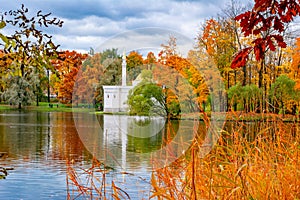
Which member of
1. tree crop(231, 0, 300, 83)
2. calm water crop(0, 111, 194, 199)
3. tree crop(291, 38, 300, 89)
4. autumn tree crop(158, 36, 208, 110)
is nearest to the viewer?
tree crop(231, 0, 300, 83)

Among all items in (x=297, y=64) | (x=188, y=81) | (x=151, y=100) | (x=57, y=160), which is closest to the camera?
(x=57, y=160)

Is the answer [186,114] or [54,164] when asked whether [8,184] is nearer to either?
[54,164]

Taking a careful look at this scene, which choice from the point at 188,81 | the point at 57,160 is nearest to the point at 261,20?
the point at 57,160

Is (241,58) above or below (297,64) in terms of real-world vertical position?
below

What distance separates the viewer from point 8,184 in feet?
25.8

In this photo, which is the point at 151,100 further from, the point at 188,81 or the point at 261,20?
the point at 261,20

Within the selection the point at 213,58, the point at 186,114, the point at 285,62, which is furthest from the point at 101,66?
the point at 285,62

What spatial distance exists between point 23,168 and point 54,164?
0.70m

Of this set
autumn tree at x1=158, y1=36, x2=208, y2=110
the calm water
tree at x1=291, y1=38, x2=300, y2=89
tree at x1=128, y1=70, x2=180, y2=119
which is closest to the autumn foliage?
the calm water

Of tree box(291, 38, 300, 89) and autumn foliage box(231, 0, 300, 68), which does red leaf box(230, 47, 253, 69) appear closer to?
autumn foliage box(231, 0, 300, 68)

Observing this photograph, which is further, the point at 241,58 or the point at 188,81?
the point at 188,81

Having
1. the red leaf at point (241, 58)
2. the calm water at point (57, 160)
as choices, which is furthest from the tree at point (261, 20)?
the calm water at point (57, 160)

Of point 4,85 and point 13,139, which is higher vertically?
point 4,85

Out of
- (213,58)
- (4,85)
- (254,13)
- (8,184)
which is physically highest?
(213,58)
